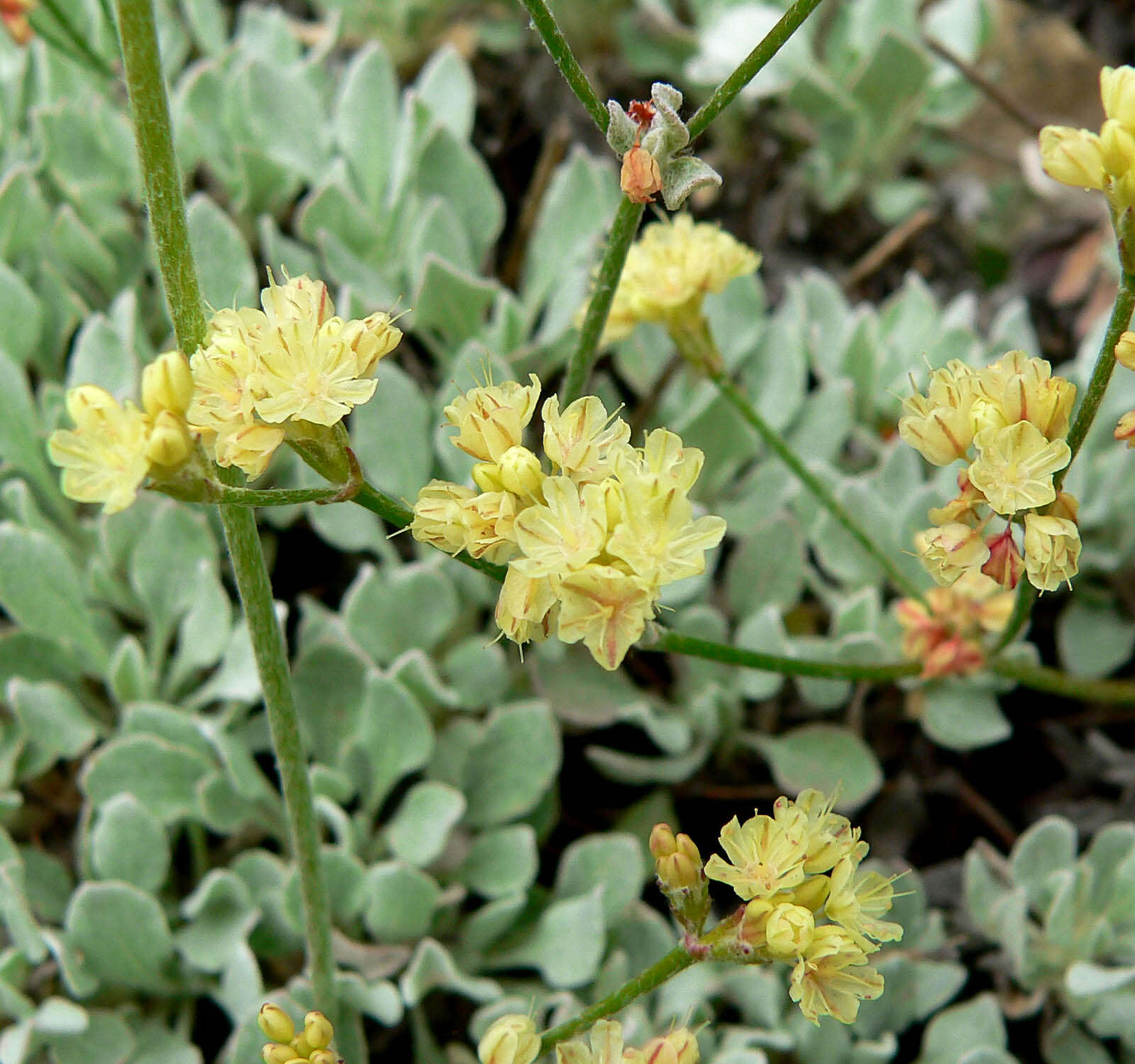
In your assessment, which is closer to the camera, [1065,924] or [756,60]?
[756,60]

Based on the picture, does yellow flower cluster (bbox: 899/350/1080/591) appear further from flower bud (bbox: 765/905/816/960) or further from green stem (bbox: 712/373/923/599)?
green stem (bbox: 712/373/923/599)

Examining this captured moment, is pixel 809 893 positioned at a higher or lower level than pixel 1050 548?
lower

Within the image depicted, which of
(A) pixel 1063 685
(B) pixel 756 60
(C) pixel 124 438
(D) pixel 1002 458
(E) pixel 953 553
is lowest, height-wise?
(C) pixel 124 438

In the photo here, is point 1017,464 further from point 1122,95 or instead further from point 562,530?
point 562,530

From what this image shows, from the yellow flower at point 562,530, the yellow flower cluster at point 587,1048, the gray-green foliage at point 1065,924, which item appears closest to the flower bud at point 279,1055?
the yellow flower cluster at point 587,1048

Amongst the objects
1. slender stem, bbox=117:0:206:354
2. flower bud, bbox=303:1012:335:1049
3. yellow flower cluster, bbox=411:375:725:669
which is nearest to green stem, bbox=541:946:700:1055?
flower bud, bbox=303:1012:335:1049

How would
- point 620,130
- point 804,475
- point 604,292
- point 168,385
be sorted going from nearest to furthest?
point 168,385
point 620,130
point 604,292
point 804,475

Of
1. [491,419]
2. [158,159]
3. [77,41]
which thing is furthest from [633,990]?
[77,41]

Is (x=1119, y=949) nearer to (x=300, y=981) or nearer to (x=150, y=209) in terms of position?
(x=300, y=981)

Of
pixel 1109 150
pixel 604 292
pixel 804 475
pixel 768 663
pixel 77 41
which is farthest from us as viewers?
pixel 77 41
